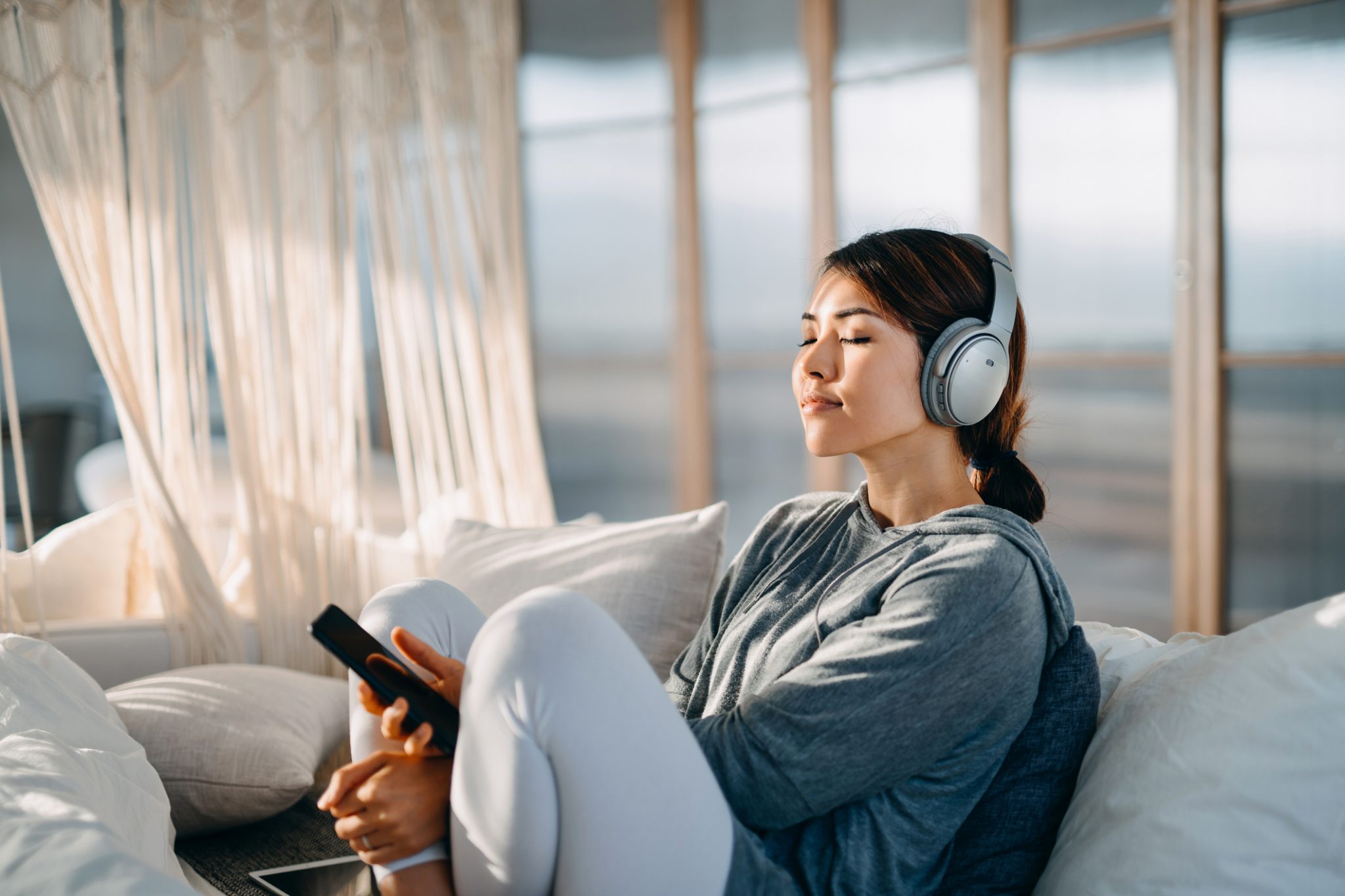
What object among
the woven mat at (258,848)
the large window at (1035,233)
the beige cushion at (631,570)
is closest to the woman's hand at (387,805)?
the woven mat at (258,848)

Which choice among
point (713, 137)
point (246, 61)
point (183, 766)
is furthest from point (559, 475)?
point (183, 766)

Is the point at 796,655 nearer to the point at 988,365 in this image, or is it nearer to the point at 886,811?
the point at 886,811

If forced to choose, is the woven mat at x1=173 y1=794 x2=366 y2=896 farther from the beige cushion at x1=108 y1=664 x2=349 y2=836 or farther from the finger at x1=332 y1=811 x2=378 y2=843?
the finger at x1=332 y1=811 x2=378 y2=843

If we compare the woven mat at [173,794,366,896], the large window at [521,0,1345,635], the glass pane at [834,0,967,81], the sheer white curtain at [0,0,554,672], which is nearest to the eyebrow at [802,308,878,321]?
the woven mat at [173,794,366,896]

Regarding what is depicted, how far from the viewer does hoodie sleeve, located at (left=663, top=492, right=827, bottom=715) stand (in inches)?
55.5

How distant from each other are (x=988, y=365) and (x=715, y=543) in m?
0.61

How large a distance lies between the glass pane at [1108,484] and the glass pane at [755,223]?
0.77 m

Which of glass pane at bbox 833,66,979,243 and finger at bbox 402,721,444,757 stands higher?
glass pane at bbox 833,66,979,243

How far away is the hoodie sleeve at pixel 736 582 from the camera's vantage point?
4.63 ft

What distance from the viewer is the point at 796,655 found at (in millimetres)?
1204

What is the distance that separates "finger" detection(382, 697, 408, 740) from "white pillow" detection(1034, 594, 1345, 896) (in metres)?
0.64

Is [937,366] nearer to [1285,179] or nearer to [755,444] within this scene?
[1285,179]

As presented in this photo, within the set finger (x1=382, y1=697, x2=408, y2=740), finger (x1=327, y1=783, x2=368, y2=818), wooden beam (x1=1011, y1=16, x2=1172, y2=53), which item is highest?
wooden beam (x1=1011, y1=16, x2=1172, y2=53)

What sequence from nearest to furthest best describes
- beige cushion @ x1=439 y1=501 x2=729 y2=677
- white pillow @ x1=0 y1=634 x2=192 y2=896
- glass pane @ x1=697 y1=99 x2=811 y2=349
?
white pillow @ x1=0 y1=634 x2=192 y2=896
beige cushion @ x1=439 y1=501 x2=729 y2=677
glass pane @ x1=697 y1=99 x2=811 y2=349
